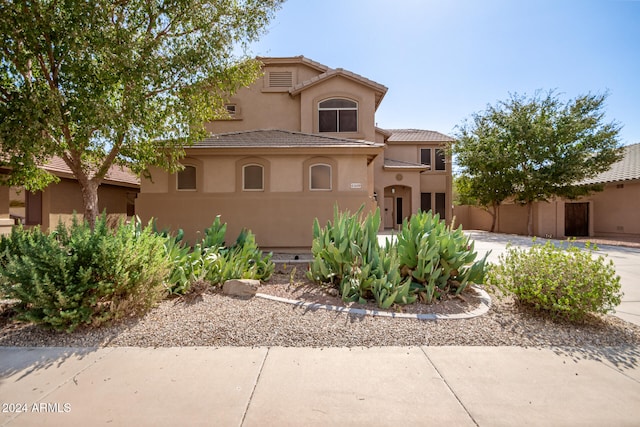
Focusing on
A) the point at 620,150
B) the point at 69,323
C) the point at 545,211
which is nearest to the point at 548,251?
the point at 69,323

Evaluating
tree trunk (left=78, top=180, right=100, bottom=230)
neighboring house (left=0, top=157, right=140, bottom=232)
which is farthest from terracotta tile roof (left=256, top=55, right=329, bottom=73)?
tree trunk (left=78, top=180, right=100, bottom=230)

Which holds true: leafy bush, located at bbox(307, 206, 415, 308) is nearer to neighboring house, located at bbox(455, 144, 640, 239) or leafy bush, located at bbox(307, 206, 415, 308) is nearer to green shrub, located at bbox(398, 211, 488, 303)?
green shrub, located at bbox(398, 211, 488, 303)

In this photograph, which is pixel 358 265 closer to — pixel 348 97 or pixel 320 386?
pixel 320 386

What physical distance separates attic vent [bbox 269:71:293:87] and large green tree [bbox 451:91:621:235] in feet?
40.3

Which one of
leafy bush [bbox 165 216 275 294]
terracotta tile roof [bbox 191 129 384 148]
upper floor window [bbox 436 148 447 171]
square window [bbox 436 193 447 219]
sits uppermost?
→ upper floor window [bbox 436 148 447 171]

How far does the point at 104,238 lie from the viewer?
432 cm

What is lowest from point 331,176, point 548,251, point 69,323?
point 69,323

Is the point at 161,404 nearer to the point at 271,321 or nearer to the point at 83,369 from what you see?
the point at 83,369

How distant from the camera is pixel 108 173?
15953 millimetres

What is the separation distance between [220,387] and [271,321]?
143 cm

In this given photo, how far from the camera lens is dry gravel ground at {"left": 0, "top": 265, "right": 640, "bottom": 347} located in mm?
3990

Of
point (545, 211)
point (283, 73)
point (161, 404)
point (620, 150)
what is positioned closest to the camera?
point (161, 404)

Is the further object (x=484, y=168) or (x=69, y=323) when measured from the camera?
(x=484, y=168)

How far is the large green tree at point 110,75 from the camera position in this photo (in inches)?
Result: 249
